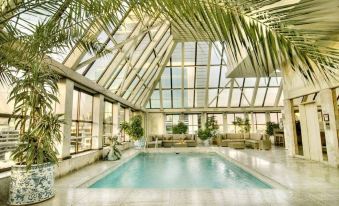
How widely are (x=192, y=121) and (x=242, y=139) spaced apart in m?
5.05

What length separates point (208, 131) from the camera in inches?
544

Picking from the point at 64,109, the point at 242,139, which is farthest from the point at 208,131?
the point at 64,109

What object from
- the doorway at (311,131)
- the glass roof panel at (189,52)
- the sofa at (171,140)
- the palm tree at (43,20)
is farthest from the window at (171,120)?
the palm tree at (43,20)

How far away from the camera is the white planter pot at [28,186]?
9.97ft

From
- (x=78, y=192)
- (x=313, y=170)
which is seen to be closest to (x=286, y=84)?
(x=313, y=170)

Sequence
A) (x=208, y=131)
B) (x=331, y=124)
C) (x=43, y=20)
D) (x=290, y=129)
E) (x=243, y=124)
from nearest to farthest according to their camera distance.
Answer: (x=43, y=20)
(x=331, y=124)
(x=290, y=129)
(x=208, y=131)
(x=243, y=124)

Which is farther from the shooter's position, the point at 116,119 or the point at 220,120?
the point at 220,120

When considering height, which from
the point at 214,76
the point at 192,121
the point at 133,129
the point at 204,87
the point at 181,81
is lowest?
the point at 133,129

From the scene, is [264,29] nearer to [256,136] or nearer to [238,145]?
[238,145]

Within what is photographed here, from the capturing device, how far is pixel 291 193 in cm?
331

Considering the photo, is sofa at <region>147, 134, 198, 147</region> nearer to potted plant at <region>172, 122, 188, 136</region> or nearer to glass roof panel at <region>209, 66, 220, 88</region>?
potted plant at <region>172, 122, 188, 136</region>

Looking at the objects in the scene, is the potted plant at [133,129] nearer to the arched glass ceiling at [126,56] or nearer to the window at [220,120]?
the arched glass ceiling at [126,56]

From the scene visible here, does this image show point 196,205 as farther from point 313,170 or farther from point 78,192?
point 313,170

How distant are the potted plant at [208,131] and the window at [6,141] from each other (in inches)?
444
